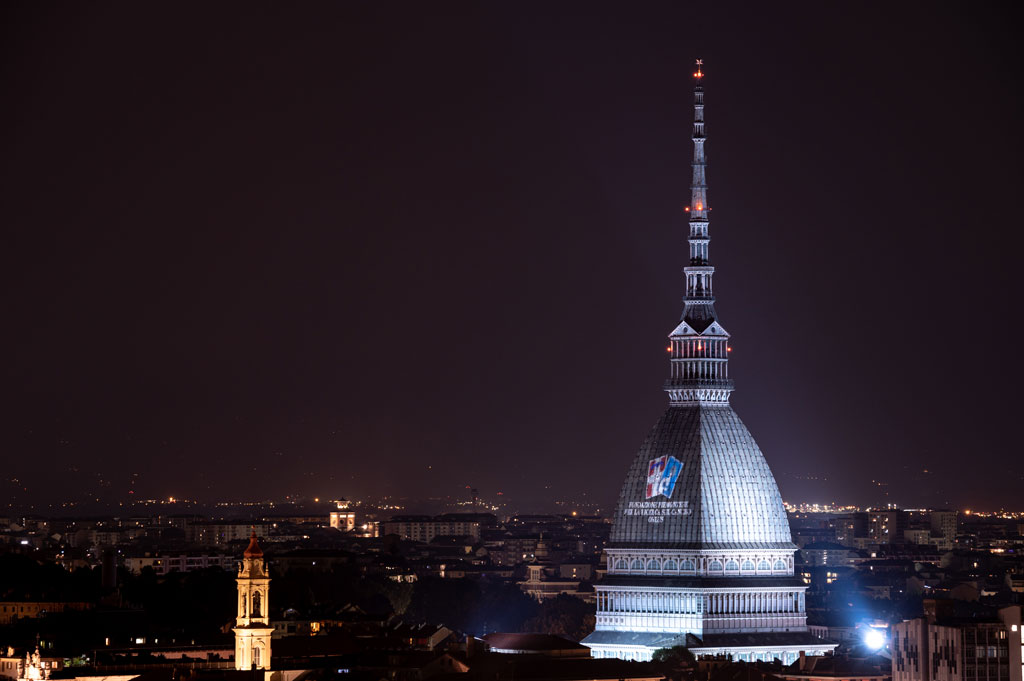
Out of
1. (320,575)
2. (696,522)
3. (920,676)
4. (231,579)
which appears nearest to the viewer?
(920,676)

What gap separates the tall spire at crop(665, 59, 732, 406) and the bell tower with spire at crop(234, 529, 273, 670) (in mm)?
36149

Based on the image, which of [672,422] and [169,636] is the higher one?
[672,422]

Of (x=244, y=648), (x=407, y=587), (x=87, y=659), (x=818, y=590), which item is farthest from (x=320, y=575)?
(x=244, y=648)

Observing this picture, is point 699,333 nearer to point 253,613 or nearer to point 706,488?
point 706,488

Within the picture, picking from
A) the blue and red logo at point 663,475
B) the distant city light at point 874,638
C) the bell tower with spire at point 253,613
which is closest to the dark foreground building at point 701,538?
the blue and red logo at point 663,475

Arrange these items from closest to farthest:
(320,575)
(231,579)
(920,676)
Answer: (920,676) → (231,579) → (320,575)

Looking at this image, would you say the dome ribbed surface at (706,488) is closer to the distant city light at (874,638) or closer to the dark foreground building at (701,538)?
the dark foreground building at (701,538)

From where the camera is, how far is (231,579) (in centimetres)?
17550

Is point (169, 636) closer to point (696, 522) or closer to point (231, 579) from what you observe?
point (696, 522)

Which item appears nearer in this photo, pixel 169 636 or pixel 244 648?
pixel 244 648

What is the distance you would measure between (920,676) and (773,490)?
3779 cm

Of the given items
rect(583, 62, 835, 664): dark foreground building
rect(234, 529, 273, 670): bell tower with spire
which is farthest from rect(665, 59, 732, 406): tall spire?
rect(234, 529, 273, 670): bell tower with spire

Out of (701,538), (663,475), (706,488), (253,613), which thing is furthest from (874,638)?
(253,613)

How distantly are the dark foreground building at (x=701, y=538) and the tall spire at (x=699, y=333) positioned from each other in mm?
41
